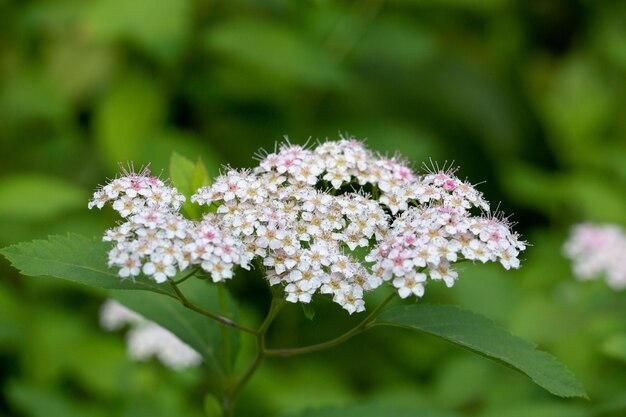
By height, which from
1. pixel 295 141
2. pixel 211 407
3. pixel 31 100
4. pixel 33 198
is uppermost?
pixel 295 141

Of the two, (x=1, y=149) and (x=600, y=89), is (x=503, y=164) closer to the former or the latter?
(x=600, y=89)

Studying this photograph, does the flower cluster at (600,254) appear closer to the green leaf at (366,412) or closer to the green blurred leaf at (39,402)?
the green leaf at (366,412)

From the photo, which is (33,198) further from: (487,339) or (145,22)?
(487,339)

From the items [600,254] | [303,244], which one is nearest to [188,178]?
[303,244]

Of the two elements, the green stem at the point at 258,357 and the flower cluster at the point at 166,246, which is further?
the green stem at the point at 258,357

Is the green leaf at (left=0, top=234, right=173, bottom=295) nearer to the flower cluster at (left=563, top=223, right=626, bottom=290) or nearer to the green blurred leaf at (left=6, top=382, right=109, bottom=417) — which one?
the green blurred leaf at (left=6, top=382, right=109, bottom=417)

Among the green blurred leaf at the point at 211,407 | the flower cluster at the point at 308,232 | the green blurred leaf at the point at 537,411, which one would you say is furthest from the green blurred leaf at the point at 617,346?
the green blurred leaf at the point at 211,407

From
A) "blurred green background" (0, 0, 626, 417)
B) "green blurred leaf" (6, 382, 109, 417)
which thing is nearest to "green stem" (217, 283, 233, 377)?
"blurred green background" (0, 0, 626, 417)
